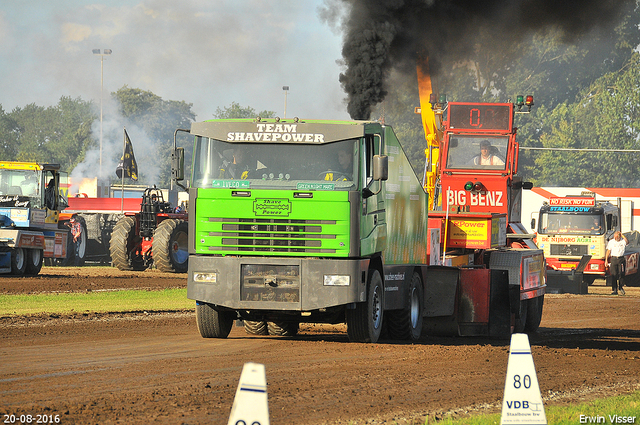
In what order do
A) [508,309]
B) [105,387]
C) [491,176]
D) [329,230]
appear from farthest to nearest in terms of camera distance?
1. [491,176]
2. [508,309]
3. [329,230]
4. [105,387]

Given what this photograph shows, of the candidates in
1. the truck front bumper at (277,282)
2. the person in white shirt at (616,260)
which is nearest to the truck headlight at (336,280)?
the truck front bumper at (277,282)

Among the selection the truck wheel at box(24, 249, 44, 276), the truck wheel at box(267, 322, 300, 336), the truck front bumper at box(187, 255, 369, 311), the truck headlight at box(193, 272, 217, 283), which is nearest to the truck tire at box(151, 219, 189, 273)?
the truck wheel at box(24, 249, 44, 276)

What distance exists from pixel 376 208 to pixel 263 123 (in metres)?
1.99

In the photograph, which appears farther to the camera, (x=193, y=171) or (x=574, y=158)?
(x=574, y=158)

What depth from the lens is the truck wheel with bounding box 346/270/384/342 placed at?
40.2ft

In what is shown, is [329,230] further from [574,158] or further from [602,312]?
[574,158]

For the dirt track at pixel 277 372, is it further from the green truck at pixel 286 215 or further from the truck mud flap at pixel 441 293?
the green truck at pixel 286 215

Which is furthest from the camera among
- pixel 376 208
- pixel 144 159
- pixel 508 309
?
pixel 144 159

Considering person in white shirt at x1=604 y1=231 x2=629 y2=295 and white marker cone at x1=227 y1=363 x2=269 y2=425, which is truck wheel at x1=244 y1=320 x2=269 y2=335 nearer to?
white marker cone at x1=227 y1=363 x2=269 y2=425

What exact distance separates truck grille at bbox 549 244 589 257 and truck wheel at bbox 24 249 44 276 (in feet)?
56.7

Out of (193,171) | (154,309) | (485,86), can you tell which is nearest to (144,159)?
(485,86)

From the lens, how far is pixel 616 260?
94.6ft

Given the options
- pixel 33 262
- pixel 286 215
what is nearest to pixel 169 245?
pixel 33 262

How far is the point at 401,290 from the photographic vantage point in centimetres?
1355
